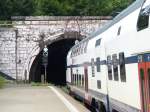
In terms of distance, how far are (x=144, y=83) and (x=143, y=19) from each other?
1.19 m

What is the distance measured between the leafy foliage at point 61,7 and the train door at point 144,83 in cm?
5334

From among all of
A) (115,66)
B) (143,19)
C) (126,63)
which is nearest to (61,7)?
(115,66)

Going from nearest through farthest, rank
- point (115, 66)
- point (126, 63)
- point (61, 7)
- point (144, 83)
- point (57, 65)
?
point (144, 83) < point (126, 63) < point (115, 66) < point (61, 7) < point (57, 65)

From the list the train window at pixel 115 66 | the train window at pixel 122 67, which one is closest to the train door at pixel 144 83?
the train window at pixel 122 67

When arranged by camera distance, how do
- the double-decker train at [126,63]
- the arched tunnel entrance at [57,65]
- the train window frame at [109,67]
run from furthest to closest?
the arched tunnel entrance at [57,65] → the train window frame at [109,67] → the double-decker train at [126,63]

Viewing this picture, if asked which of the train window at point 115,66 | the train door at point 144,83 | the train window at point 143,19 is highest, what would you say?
the train window at point 143,19

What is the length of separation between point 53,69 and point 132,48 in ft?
184

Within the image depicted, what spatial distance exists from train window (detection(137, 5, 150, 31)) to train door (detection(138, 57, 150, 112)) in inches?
26.2

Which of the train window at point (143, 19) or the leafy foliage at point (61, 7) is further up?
the leafy foliage at point (61, 7)

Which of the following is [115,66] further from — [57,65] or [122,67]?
[57,65]

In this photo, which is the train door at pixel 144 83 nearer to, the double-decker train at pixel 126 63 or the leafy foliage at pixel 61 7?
the double-decker train at pixel 126 63

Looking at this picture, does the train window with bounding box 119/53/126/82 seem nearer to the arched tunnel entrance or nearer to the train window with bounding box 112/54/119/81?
the train window with bounding box 112/54/119/81

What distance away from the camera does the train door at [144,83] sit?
891cm

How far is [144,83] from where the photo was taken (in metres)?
9.16
